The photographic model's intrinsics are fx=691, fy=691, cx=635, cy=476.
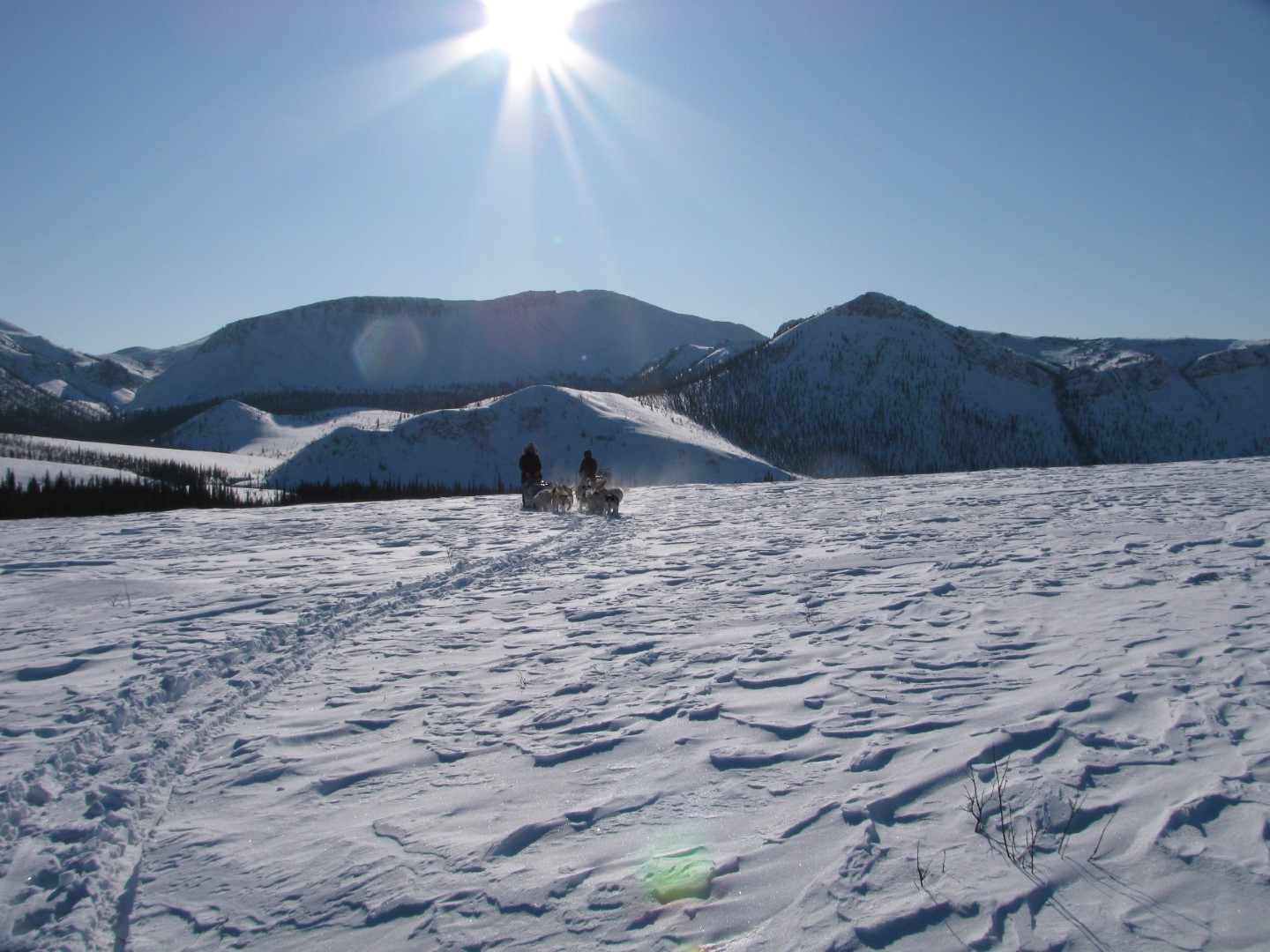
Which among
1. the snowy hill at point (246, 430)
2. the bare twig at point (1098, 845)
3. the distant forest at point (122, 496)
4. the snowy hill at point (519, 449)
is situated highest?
the snowy hill at point (246, 430)

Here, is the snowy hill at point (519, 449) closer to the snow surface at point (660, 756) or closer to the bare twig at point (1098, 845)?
the snow surface at point (660, 756)

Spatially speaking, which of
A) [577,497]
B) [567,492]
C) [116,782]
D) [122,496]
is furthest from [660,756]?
[122,496]

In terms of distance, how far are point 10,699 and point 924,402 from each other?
13169 cm

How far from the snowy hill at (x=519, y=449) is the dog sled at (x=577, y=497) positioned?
38269mm

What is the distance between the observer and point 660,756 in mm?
5000

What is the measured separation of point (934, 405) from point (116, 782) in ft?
436

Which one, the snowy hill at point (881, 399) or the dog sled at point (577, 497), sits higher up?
the snowy hill at point (881, 399)

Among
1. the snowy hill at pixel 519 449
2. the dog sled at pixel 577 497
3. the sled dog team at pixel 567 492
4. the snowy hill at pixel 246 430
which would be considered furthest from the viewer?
the snowy hill at pixel 246 430

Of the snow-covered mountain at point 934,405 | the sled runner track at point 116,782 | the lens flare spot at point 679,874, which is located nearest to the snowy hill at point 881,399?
the snow-covered mountain at point 934,405

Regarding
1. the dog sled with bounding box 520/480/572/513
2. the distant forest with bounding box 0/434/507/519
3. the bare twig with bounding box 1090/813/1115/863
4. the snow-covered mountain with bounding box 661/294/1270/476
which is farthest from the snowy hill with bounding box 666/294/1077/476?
the bare twig with bounding box 1090/813/1115/863

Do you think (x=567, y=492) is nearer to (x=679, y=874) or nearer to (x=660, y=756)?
(x=660, y=756)

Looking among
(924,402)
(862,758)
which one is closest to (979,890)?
(862,758)

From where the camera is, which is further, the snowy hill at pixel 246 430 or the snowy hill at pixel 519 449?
the snowy hill at pixel 246 430

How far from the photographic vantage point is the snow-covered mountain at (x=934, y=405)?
112812 mm
